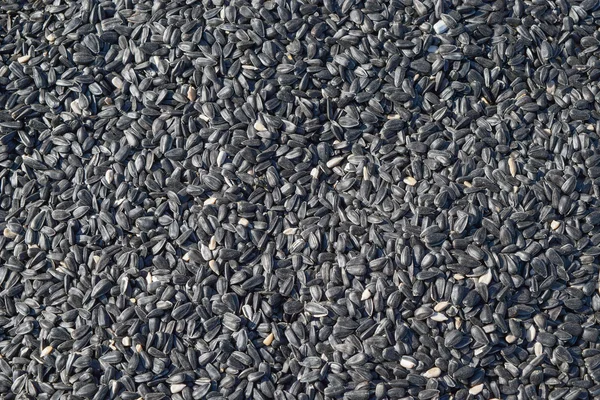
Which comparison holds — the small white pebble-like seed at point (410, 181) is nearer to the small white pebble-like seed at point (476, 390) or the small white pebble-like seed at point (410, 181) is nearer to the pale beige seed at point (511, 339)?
the pale beige seed at point (511, 339)

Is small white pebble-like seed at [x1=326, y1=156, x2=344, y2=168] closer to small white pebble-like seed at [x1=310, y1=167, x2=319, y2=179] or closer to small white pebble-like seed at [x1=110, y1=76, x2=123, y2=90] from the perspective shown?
small white pebble-like seed at [x1=310, y1=167, x2=319, y2=179]

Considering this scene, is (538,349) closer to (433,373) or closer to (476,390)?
(476,390)

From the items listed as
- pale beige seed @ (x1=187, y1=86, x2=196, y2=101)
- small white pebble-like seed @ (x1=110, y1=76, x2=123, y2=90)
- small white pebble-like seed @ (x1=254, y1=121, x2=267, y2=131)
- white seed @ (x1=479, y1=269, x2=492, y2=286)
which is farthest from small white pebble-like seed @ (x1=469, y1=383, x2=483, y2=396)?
small white pebble-like seed @ (x1=110, y1=76, x2=123, y2=90)

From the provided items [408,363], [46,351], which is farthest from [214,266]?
[408,363]

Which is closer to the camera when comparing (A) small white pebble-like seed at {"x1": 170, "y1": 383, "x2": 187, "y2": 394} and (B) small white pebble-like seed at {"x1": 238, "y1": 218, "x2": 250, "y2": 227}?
(A) small white pebble-like seed at {"x1": 170, "y1": 383, "x2": 187, "y2": 394}

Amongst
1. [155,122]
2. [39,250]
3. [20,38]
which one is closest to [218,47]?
[155,122]

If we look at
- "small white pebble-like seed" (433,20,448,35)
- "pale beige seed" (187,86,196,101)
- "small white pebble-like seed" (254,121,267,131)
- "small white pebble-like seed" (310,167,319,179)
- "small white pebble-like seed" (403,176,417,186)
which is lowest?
"small white pebble-like seed" (310,167,319,179)

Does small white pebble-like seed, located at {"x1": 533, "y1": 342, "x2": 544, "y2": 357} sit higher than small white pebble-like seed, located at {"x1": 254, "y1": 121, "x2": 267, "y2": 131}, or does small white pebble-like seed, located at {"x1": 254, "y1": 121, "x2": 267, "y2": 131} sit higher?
small white pebble-like seed, located at {"x1": 254, "y1": 121, "x2": 267, "y2": 131}
